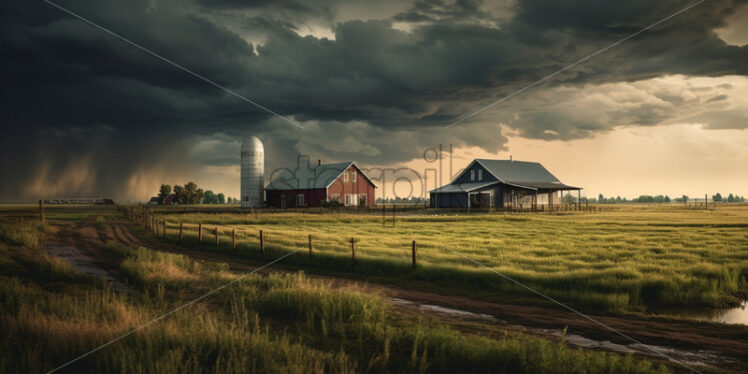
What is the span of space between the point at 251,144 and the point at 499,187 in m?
37.7

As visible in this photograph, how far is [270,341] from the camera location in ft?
29.6

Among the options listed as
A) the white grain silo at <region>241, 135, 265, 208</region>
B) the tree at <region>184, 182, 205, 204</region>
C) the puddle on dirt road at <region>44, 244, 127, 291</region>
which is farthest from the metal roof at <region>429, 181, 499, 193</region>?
the tree at <region>184, 182, 205, 204</region>

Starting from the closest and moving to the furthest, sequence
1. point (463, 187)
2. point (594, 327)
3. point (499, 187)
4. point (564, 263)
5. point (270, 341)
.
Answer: point (270, 341), point (594, 327), point (564, 263), point (499, 187), point (463, 187)

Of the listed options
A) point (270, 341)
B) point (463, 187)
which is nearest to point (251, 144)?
point (463, 187)

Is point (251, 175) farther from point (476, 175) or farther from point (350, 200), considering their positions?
point (476, 175)

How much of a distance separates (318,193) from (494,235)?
36561 millimetres

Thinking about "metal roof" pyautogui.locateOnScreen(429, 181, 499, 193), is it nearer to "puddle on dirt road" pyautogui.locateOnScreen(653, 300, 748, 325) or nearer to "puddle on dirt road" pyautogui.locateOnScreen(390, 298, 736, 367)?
"puddle on dirt road" pyautogui.locateOnScreen(653, 300, 748, 325)

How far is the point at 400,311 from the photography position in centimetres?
1176

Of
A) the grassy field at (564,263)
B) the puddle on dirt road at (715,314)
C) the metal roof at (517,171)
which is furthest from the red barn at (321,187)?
the puddle on dirt road at (715,314)

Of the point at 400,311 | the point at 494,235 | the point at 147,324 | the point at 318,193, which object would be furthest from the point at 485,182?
the point at 147,324

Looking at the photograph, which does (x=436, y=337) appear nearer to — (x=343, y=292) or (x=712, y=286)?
(x=343, y=292)

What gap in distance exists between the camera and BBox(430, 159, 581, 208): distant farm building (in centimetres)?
6016

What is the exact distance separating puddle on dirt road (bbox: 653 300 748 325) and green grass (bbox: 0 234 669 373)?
17.4 feet

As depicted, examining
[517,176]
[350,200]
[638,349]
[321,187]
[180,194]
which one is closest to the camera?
[638,349]
